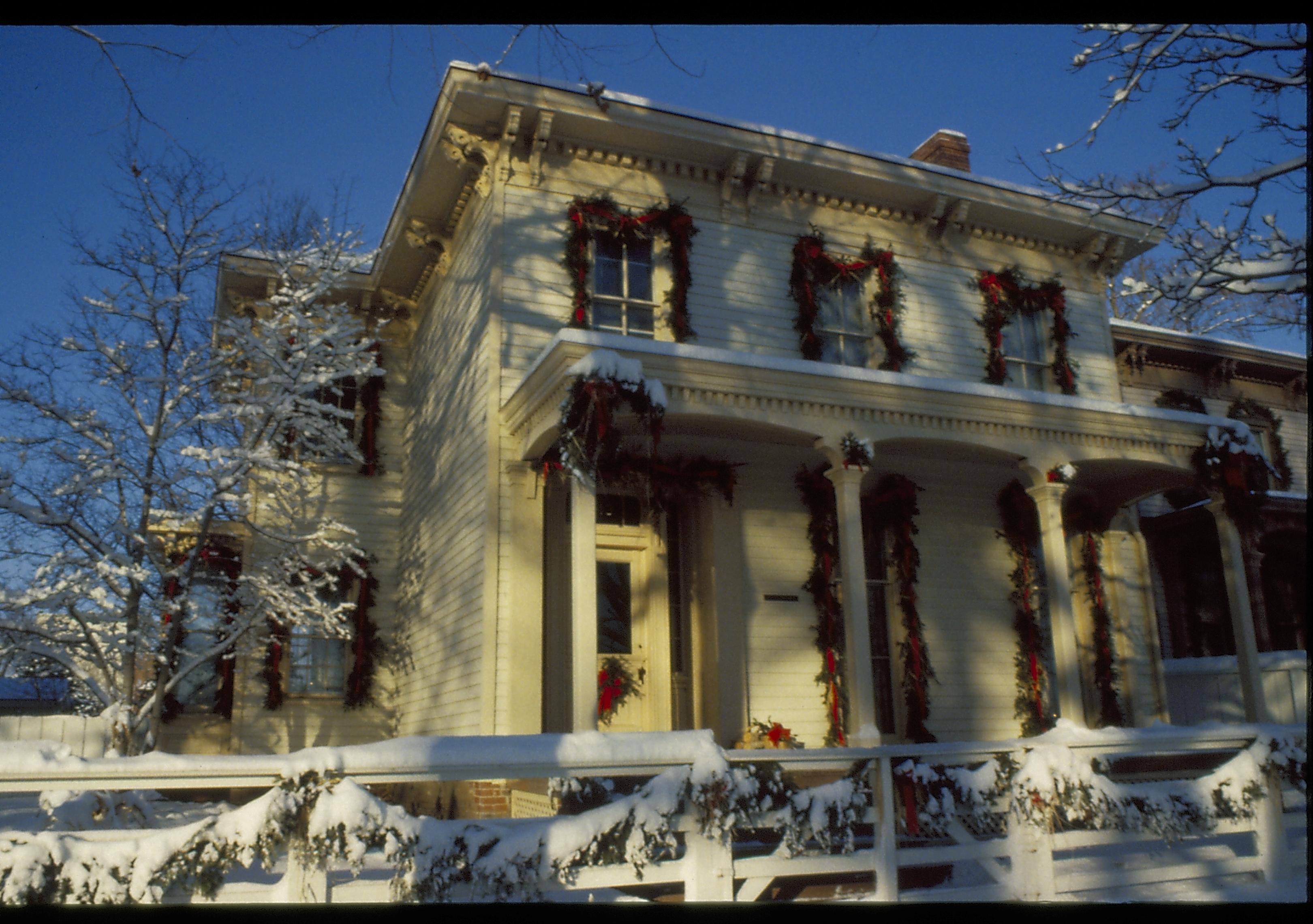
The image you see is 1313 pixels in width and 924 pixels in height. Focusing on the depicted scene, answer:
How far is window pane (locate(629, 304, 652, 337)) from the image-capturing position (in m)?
11.5

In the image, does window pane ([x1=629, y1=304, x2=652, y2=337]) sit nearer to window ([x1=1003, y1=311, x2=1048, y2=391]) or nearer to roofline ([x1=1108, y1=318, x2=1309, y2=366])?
window ([x1=1003, y1=311, x2=1048, y2=391])

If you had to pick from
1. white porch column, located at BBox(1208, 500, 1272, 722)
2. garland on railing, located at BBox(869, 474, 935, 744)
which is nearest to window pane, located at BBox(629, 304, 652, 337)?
garland on railing, located at BBox(869, 474, 935, 744)

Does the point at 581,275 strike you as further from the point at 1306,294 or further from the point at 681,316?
the point at 1306,294

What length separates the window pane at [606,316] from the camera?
11422 mm

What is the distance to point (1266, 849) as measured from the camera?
784cm

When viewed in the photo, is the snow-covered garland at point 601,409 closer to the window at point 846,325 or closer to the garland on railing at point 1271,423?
the window at point 846,325

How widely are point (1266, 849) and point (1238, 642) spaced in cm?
356

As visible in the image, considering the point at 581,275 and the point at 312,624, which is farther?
the point at 312,624

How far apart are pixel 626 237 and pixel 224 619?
7.46m

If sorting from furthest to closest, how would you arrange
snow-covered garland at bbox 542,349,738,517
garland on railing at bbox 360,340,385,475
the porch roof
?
1. garland on railing at bbox 360,340,385,475
2. the porch roof
3. snow-covered garland at bbox 542,349,738,517

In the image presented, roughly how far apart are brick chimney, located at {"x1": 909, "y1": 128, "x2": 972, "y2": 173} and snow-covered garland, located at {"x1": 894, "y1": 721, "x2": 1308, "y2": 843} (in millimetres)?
9644

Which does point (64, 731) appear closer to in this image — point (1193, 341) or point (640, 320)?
point (640, 320)

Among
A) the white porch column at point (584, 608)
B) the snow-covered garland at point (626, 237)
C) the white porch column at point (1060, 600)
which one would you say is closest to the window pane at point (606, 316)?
the snow-covered garland at point (626, 237)

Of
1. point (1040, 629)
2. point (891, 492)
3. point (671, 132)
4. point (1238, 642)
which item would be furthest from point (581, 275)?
point (1238, 642)
